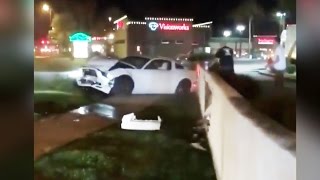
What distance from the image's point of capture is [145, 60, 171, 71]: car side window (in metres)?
1.62

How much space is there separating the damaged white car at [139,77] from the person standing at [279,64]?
0.25m

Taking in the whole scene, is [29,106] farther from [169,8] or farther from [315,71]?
[315,71]

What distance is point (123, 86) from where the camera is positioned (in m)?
1.66

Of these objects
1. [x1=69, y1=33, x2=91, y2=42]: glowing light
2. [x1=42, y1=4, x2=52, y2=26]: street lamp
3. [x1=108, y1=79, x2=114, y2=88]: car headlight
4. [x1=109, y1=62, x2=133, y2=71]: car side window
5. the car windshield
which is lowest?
[x1=108, y1=79, x2=114, y2=88]: car headlight

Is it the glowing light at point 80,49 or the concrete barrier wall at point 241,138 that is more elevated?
the glowing light at point 80,49

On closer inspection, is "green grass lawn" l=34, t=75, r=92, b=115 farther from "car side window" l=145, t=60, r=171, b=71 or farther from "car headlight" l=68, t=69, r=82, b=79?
"car side window" l=145, t=60, r=171, b=71

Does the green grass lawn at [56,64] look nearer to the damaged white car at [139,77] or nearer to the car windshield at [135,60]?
the damaged white car at [139,77]

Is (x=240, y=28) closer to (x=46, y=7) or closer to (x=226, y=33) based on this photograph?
(x=226, y=33)

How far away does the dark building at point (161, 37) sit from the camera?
5.27 ft

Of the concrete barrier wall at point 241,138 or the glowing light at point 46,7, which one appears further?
the glowing light at point 46,7

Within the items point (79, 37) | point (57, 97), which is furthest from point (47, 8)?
point (57, 97)

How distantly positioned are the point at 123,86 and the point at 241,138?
15.8 inches

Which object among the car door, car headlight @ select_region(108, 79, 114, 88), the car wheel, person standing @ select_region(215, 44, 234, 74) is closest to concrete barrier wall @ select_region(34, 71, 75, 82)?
car headlight @ select_region(108, 79, 114, 88)

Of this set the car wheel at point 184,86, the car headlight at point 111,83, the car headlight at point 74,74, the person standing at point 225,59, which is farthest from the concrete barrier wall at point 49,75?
the person standing at point 225,59
